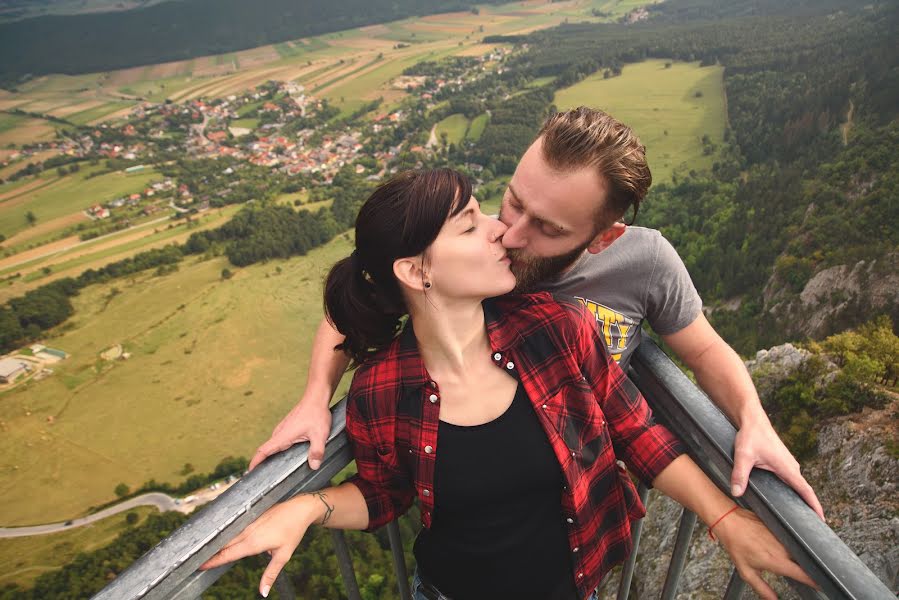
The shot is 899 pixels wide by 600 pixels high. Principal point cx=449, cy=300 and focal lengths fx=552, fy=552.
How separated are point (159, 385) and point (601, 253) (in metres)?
45.5

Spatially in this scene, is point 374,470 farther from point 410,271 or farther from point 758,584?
point 758,584

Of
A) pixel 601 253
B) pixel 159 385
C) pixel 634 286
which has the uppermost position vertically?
pixel 601 253

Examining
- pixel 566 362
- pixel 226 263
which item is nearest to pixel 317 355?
pixel 566 362

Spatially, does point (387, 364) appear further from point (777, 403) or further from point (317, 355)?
point (777, 403)

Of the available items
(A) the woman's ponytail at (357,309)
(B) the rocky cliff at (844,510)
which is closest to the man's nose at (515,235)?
(A) the woman's ponytail at (357,309)

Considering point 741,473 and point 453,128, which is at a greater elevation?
point 741,473

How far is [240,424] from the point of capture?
3575 centimetres

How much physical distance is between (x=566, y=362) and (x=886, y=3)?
11526 cm

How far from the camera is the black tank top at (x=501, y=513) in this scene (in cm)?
197

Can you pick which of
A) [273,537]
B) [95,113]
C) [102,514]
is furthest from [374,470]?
[95,113]

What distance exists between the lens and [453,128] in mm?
77375

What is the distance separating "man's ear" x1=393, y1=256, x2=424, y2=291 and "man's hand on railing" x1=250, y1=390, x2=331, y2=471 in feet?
1.84

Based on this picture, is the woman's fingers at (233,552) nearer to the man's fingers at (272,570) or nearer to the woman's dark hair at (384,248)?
the man's fingers at (272,570)

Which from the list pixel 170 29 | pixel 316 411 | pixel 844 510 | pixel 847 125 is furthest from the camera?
pixel 170 29
